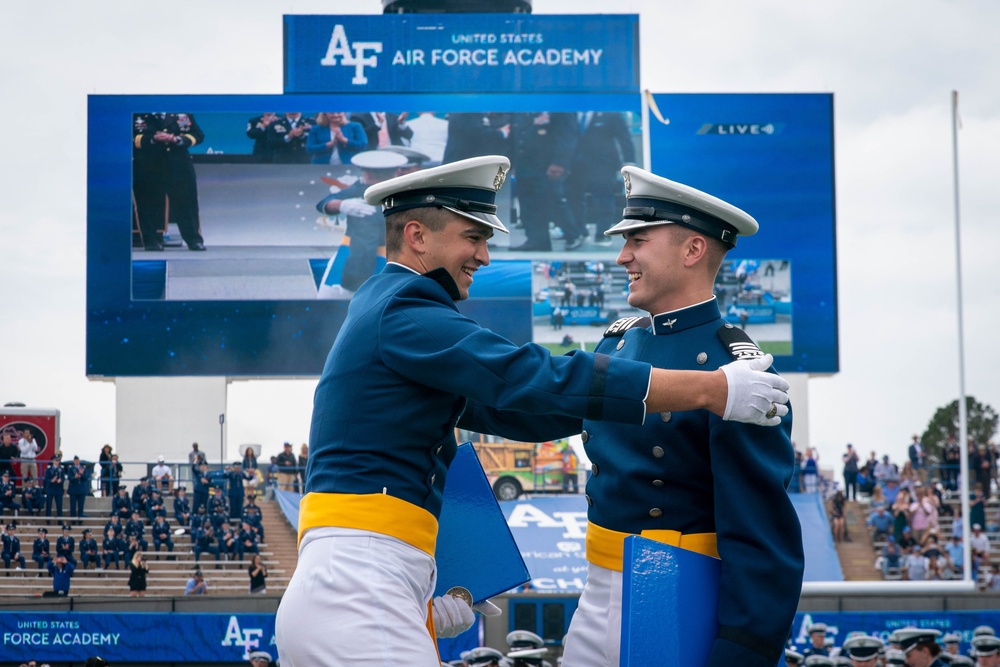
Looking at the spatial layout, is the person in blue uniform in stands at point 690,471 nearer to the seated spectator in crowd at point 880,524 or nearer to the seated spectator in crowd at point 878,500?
the seated spectator in crowd at point 880,524

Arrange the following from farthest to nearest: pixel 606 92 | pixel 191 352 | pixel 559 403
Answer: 1. pixel 606 92
2. pixel 191 352
3. pixel 559 403

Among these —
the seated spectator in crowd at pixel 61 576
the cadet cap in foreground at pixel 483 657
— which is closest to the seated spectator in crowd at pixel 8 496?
the seated spectator in crowd at pixel 61 576

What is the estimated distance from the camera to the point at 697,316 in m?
3.56

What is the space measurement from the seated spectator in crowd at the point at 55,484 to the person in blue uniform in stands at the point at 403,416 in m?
22.2

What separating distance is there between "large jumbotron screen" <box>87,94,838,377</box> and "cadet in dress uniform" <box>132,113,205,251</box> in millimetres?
42

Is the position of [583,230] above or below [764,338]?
above

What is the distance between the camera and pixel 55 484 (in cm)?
Result: 2416

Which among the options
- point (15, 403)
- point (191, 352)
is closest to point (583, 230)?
point (191, 352)

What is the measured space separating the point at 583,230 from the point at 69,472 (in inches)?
438

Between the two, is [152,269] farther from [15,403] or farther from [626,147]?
[626,147]

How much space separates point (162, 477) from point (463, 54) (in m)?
10.9

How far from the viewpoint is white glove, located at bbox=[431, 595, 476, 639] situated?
11.2 feet

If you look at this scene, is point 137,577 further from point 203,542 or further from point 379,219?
point 379,219

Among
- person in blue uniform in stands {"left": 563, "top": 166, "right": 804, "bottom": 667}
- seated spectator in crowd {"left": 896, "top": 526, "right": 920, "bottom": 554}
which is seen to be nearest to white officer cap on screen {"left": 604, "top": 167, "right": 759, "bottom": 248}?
person in blue uniform in stands {"left": 563, "top": 166, "right": 804, "bottom": 667}
